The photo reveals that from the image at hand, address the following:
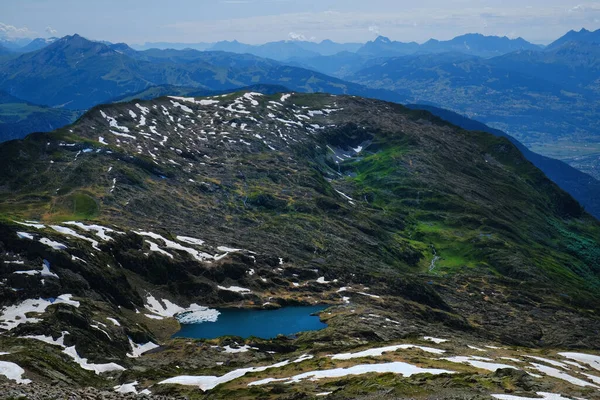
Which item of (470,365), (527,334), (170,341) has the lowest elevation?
(527,334)

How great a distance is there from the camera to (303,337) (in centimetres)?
13012

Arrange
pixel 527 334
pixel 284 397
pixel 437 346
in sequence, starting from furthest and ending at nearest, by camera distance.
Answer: pixel 527 334
pixel 437 346
pixel 284 397

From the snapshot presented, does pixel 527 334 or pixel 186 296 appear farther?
pixel 527 334

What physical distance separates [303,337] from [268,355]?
17251mm

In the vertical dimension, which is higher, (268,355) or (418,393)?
(418,393)

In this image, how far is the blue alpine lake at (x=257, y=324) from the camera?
14064cm

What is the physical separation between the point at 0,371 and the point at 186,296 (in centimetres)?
8231

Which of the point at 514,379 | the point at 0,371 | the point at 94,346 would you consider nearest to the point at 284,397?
the point at 514,379

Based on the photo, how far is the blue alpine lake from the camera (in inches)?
5537

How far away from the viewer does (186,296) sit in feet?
526

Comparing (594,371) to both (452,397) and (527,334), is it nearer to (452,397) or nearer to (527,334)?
(452,397)

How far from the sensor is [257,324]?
14888 cm

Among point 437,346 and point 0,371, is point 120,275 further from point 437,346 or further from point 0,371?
point 437,346

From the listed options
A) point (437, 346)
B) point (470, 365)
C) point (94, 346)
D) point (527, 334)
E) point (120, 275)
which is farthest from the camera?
point (527, 334)
